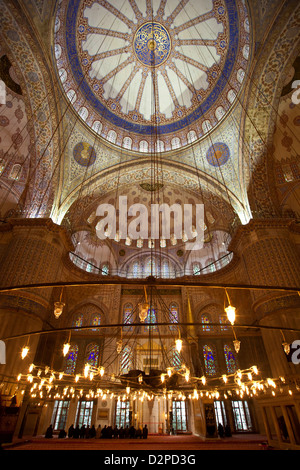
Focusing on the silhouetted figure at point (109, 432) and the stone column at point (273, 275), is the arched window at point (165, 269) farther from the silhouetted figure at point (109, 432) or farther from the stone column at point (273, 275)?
the silhouetted figure at point (109, 432)

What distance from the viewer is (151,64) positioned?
527 inches

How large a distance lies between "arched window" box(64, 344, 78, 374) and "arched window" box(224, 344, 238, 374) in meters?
8.20

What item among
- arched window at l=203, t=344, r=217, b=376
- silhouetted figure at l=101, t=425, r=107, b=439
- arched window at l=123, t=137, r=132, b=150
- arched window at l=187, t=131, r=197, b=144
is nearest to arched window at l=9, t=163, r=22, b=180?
arched window at l=123, t=137, r=132, b=150

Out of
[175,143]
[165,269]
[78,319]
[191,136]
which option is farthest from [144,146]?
[78,319]

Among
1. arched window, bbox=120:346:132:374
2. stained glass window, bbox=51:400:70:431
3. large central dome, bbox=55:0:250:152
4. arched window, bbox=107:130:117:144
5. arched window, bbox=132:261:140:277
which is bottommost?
stained glass window, bbox=51:400:70:431

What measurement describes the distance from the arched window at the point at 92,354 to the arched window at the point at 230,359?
7014mm

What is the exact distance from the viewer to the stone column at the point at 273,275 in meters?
8.33

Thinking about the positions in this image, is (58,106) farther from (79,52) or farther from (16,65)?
(79,52)

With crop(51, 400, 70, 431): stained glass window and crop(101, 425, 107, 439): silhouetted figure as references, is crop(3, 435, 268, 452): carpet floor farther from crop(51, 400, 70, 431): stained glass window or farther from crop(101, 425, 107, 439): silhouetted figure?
crop(51, 400, 70, 431): stained glass window

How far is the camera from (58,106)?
35.6 feet

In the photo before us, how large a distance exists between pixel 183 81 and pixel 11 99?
9.02m

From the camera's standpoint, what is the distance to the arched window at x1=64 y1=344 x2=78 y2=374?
12.4 m

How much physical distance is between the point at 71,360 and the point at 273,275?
11.0 m

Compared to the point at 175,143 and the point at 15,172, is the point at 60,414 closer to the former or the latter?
the point at 15,172
